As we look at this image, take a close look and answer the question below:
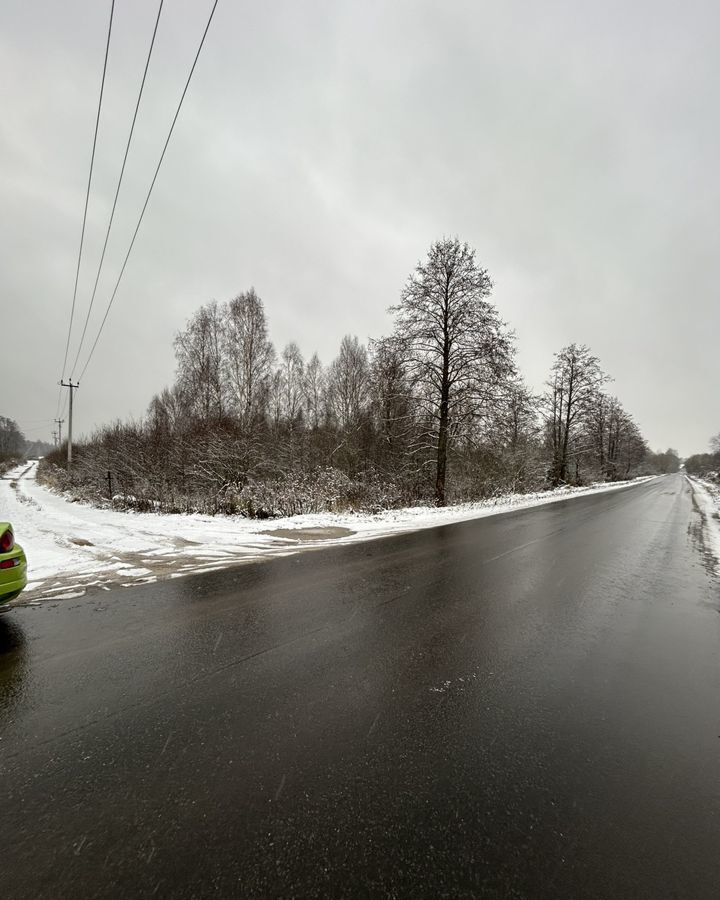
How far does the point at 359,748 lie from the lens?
8.18ft

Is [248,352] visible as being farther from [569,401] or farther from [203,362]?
[569,401]

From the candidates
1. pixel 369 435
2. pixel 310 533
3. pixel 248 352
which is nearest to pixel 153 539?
pixel 310 533

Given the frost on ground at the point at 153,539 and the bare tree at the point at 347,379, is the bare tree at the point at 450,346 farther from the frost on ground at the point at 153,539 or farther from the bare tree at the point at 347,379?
the bare tree at the point at 347,379

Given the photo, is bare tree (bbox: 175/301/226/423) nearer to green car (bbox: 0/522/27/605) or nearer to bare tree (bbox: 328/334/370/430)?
bare tree (bbox: 328/334/370/430)

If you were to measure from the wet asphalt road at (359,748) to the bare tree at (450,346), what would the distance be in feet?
44.3

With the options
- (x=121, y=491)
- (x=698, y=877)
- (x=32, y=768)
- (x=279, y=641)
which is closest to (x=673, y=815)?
(x=698, y=877)

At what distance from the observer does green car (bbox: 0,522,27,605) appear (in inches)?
169

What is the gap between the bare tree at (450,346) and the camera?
58.1ft

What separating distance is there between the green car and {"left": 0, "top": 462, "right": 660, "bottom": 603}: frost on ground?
100 cm

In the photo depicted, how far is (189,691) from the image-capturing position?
311cm

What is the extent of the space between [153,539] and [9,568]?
5355 mm

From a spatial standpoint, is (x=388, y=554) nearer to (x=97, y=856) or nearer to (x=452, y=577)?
(x=452, y=577)

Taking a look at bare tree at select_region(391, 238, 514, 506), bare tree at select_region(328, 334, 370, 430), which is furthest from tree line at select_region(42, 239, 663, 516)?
bare tree at select_region(328, 334, 370, 430)

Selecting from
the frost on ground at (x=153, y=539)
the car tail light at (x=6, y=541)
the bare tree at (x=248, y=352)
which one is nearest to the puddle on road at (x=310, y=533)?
the frost on ground at (x=153, y=539)
